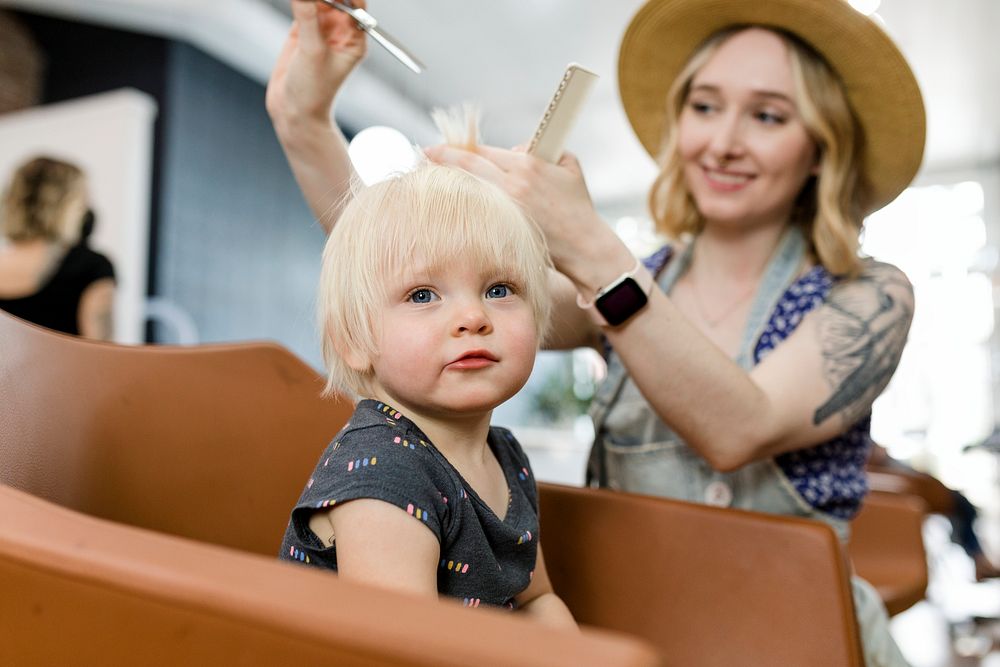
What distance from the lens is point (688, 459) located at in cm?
111

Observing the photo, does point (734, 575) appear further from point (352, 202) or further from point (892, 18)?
point (892, 18)

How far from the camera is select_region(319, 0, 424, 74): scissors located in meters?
0.89

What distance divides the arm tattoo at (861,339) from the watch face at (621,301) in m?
0.28

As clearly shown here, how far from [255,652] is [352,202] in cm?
47

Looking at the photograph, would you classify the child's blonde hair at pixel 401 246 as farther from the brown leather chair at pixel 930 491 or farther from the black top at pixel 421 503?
the brown leather chair at pixel 930 491

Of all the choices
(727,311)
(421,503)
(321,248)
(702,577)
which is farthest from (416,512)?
(321,248)

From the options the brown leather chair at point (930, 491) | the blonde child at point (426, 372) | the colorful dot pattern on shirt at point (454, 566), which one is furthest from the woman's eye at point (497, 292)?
the brown leather chair at point (930, 491)

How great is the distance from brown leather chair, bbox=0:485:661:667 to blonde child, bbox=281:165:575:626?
0.19 m

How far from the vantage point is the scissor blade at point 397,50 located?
0.88 m

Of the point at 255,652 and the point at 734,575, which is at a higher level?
the point at 255,652

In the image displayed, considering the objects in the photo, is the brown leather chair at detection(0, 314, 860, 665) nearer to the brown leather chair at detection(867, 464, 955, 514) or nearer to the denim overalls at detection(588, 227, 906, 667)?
the denim overalls at detection(588, 227, 906, 667)

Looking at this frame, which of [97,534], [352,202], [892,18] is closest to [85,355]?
[352,202]

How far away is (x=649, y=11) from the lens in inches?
50.7

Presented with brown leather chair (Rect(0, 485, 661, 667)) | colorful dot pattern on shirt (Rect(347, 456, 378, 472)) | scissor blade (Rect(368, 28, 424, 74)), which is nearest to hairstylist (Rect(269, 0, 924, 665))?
scissor blade (Rect(368, 28, 424, 74))
